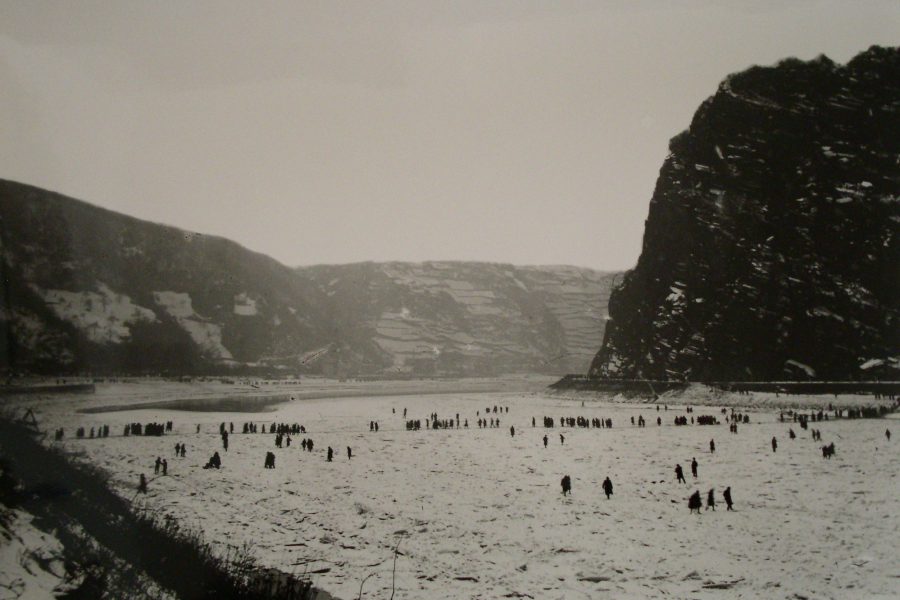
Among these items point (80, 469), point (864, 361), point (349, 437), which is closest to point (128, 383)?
point (349, 437)

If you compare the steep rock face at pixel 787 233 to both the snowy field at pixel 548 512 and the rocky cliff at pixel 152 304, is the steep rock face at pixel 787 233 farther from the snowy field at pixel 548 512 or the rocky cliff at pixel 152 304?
Answer: the rocky cliff at pixel 152 304

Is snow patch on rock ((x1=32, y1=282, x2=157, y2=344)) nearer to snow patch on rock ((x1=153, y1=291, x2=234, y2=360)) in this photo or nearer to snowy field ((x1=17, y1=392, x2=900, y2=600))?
snow patch on rock ((x1=153, y1=291, x2=234, y2=360))

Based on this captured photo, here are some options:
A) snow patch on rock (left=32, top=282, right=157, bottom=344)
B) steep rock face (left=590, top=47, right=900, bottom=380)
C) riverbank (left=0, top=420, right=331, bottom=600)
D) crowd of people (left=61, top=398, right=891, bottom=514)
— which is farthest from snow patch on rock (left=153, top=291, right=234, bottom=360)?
riverbank (left=0, top=420, right=331, bottom=600)

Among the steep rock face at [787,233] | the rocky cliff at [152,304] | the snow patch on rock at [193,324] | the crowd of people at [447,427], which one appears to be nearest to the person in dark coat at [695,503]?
the crowd of people at [447,427]

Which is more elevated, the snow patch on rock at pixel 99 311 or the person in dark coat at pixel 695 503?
the snow patch on rock at pixel 99 311

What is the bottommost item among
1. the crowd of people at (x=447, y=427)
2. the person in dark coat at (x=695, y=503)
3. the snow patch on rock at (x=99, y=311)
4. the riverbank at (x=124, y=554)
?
the crowd of people at (x=447, y=427)
